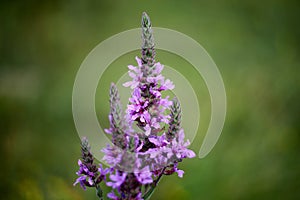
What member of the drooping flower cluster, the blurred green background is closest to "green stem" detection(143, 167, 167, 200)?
the drooping flower cluster

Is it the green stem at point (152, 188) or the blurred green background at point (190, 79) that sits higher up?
the blurred green background at point (190, 79)

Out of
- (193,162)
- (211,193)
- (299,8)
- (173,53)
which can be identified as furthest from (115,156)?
(299,8)

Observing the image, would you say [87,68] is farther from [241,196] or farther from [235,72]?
[241,196]

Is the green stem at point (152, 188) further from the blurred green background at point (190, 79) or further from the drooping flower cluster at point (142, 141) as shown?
the blurred green background at point (190, 79)

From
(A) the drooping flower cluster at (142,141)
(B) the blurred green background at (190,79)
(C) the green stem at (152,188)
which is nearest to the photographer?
(A) the drooping flower cluster at (142,141)

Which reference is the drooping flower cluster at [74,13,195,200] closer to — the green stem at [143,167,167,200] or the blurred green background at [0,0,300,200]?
the green stem at [143,167,167,200]

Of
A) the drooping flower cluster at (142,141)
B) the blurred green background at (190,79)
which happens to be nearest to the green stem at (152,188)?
the drooping flower cluster at (142,141)
